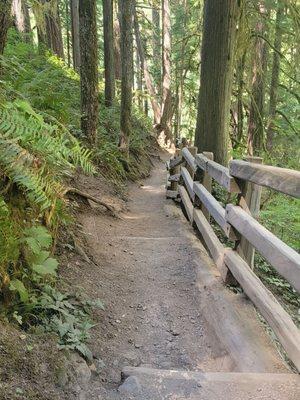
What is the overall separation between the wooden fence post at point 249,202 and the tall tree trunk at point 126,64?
835 centimetres

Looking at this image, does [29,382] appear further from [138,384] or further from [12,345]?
[138,384]

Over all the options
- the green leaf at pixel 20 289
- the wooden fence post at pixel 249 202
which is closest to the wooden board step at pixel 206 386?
the green leaf at pixel 20 289

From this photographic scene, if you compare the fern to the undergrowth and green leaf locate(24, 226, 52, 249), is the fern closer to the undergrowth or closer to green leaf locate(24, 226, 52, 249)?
the undergrowth

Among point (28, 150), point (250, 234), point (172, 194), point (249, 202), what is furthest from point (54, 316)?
point (172, 194)

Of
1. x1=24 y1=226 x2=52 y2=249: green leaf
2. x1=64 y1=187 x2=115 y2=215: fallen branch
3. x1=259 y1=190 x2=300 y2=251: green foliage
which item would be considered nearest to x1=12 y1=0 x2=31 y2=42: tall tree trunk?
x1=64 y1=187 x2=115 y2=215: fallen branch

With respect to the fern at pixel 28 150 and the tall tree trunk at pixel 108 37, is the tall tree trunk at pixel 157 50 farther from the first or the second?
the fern at pixel 28 150

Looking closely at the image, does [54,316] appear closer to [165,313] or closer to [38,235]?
[38,235]

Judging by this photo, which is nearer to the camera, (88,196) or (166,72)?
(88,196)

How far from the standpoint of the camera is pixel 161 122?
83.0 feet

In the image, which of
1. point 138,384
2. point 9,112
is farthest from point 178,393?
point 9,112

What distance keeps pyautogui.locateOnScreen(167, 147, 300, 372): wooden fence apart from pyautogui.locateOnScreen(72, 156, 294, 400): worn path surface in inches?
9.6

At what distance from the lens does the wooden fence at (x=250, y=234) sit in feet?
9.71

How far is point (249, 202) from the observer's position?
14.4 ft

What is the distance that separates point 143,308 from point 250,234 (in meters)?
1.49
